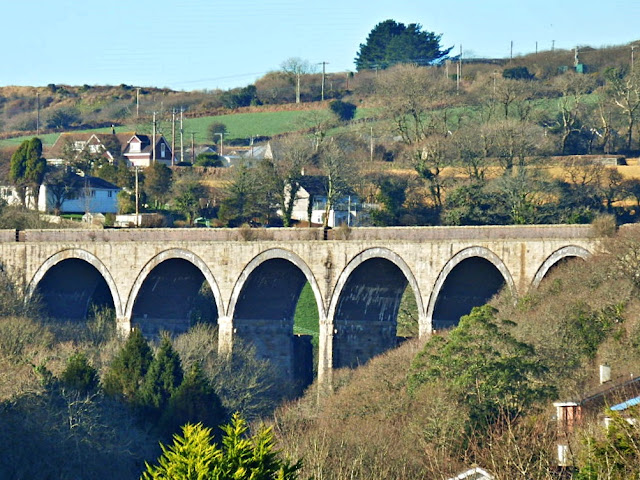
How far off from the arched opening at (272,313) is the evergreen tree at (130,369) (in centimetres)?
1015

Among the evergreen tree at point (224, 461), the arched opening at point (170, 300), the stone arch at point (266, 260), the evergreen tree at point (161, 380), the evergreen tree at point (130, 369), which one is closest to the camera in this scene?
the evergreen tree at point (224, 461)

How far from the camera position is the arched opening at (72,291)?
7119 centimetres

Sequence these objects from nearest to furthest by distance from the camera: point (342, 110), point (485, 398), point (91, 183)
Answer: point (485, 398) < point (91, 183) < point (342, 110)

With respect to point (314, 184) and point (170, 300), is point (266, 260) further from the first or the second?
point (314, 184)

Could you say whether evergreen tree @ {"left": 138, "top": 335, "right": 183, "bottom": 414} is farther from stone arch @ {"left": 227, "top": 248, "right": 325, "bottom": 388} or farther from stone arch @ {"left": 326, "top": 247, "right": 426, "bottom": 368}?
stone arch @ {"left": 227, "top": 248, "right": 325, "bottom": 388}

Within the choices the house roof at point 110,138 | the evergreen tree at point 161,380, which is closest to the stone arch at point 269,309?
the evergreen tree at point 161,380

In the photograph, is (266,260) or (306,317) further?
(306,317)

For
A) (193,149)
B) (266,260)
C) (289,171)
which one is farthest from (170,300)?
(193,149)

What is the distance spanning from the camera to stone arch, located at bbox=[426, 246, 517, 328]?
196 ft

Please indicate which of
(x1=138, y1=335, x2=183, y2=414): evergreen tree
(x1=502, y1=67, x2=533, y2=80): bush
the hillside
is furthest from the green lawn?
(x1=502, y1=67, x2=533, y2=80): bush

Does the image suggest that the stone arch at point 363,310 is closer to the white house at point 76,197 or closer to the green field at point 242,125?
the white house at point 76,197

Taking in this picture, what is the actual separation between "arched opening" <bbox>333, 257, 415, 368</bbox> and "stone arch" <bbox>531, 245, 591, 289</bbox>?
6965mm

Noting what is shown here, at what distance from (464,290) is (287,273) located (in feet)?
28.7

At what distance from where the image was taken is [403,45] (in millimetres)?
133000
